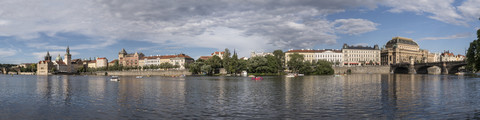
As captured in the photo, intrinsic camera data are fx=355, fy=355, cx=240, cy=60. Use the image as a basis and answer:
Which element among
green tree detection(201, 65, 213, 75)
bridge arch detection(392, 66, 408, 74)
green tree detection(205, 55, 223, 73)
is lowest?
bridge arch detection(392, 66, 408, 74)

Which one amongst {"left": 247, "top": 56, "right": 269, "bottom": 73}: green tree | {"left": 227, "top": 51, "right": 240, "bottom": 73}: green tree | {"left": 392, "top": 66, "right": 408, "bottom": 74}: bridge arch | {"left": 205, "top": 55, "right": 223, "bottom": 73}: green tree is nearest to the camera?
{"left": 247, "top": 56, "right": 269, "bottom": 73}: green tree

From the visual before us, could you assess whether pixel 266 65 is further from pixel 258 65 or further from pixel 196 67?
pixel 196 67

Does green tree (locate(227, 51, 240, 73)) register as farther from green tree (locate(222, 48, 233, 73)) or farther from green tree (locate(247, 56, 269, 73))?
green tree (locate(247, 56, 269, 73))

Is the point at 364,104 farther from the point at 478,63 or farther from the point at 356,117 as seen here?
the point at 478,63

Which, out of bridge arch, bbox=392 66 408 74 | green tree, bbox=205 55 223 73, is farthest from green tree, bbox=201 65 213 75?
bridge arch, bbox=392 66 408 74

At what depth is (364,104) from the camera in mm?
29594

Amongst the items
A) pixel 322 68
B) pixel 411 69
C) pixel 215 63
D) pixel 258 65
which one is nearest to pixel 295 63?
pixel 322 68

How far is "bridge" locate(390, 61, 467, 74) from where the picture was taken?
142m

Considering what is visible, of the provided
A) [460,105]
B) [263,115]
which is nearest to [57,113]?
[263,115]

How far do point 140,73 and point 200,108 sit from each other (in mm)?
175922

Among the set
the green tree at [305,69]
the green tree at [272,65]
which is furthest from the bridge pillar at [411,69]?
the green tree at [272,65]

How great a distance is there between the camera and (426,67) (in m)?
166

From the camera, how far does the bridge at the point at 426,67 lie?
142137 millimetres

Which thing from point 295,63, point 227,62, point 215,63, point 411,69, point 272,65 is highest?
point 227,62
